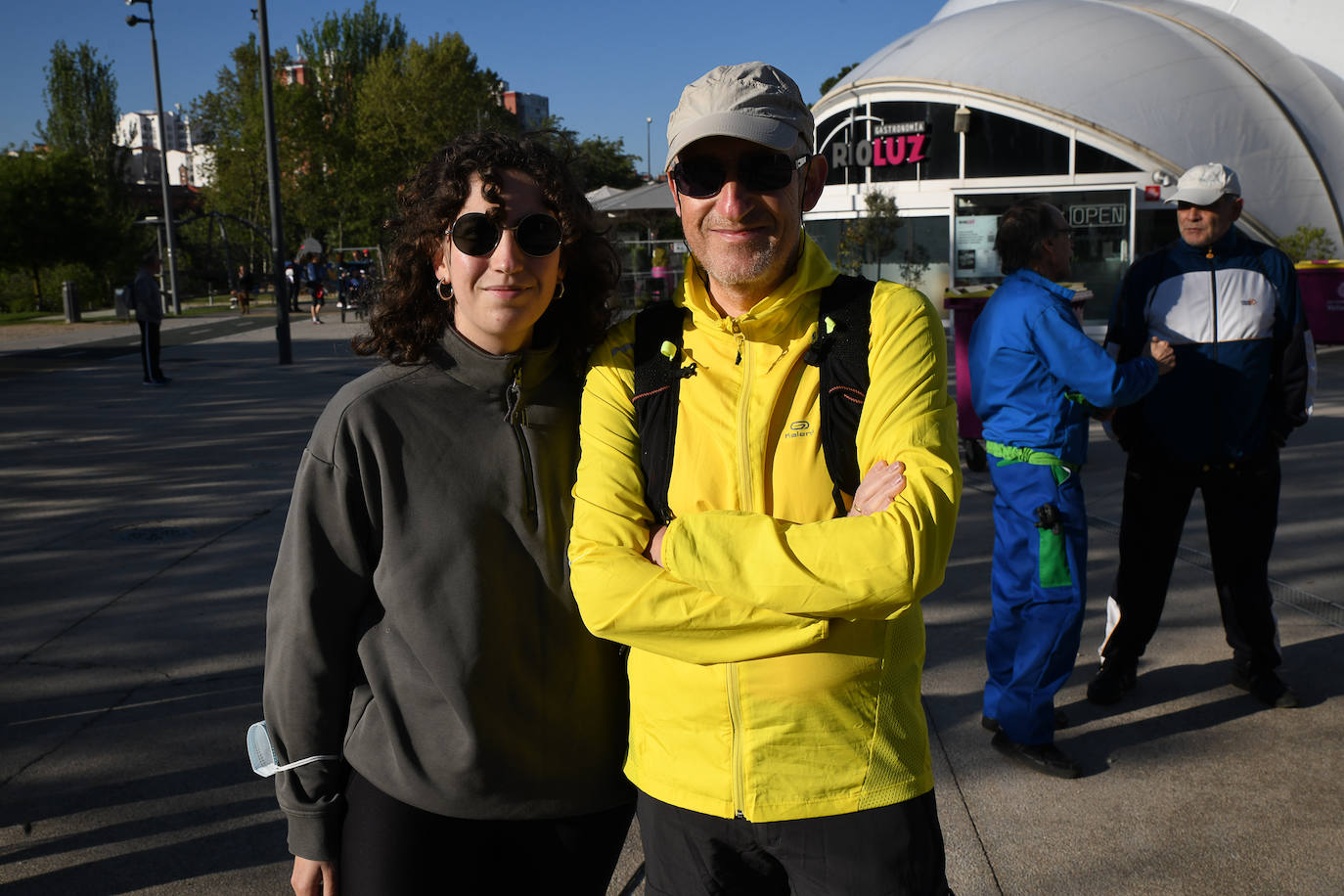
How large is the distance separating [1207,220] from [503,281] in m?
3.42

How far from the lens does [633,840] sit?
3.60m

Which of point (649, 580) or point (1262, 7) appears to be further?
point (1262, 7)

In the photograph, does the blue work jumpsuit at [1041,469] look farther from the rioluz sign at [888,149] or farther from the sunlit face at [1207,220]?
the rioluz sign at [888,149]

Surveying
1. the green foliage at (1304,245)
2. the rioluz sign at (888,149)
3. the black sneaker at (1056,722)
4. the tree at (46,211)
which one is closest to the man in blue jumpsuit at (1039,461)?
the black sneaker at (1056,722)

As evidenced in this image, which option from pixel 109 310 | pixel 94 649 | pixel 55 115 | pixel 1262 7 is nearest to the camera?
pixel 94 649

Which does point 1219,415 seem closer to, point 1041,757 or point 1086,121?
point 1041,757

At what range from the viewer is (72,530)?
745cm

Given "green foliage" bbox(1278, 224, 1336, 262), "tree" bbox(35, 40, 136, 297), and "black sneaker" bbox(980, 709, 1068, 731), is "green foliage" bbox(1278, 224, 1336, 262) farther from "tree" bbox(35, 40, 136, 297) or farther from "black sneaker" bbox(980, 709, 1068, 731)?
"tree" bbox(35, 40, 136, 297)

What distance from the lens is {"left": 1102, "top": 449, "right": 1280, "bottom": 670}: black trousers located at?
4.40m

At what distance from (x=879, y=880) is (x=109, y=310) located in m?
41.5

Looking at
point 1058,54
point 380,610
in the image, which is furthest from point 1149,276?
point 1058,54

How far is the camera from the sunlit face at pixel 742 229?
200cm

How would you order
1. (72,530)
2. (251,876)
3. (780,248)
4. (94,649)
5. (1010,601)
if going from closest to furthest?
(780,248) < (251,876) < (1010,601) < (94,649) < (72,530)

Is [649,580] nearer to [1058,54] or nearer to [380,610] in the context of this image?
[380,610]
